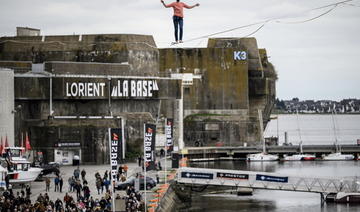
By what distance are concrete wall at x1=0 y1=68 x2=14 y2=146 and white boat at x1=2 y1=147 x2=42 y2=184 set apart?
785 centimetres

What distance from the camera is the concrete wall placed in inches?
2768

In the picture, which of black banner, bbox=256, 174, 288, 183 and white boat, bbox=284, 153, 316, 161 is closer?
black banner, bbox=256, 174, 288, 183

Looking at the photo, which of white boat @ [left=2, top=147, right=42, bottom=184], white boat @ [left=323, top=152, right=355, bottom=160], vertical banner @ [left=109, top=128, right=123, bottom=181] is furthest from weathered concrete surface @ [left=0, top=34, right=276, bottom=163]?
vertical banner @ [left=109, top=128, right=123, bottom=181]

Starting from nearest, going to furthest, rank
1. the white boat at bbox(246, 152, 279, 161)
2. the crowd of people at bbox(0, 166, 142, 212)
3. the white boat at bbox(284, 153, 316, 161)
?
the crowd of people at bbox(0, 166, 142, 212) → the white boat at bbox(246, 152, 279, 161) → the white boat at bbox(284, 153, 316, 161)

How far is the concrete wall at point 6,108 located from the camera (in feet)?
231

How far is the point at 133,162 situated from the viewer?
80.1 meters

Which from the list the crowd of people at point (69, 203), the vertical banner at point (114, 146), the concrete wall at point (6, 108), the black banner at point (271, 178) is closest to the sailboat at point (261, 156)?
the concrete wall at point (6, 108)

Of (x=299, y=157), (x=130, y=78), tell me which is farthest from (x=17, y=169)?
(x=299, y=157)

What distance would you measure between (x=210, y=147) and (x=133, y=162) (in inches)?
1100

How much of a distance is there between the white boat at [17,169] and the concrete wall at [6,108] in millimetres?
7852

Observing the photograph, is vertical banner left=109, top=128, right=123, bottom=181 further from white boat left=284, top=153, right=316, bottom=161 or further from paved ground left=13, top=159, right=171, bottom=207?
white boat left=284, top=153, right=316, bottom=161

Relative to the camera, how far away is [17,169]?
6100 centimetres

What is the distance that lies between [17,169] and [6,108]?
11.2 meters

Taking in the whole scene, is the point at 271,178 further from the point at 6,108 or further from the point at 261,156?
the point at 261,156
